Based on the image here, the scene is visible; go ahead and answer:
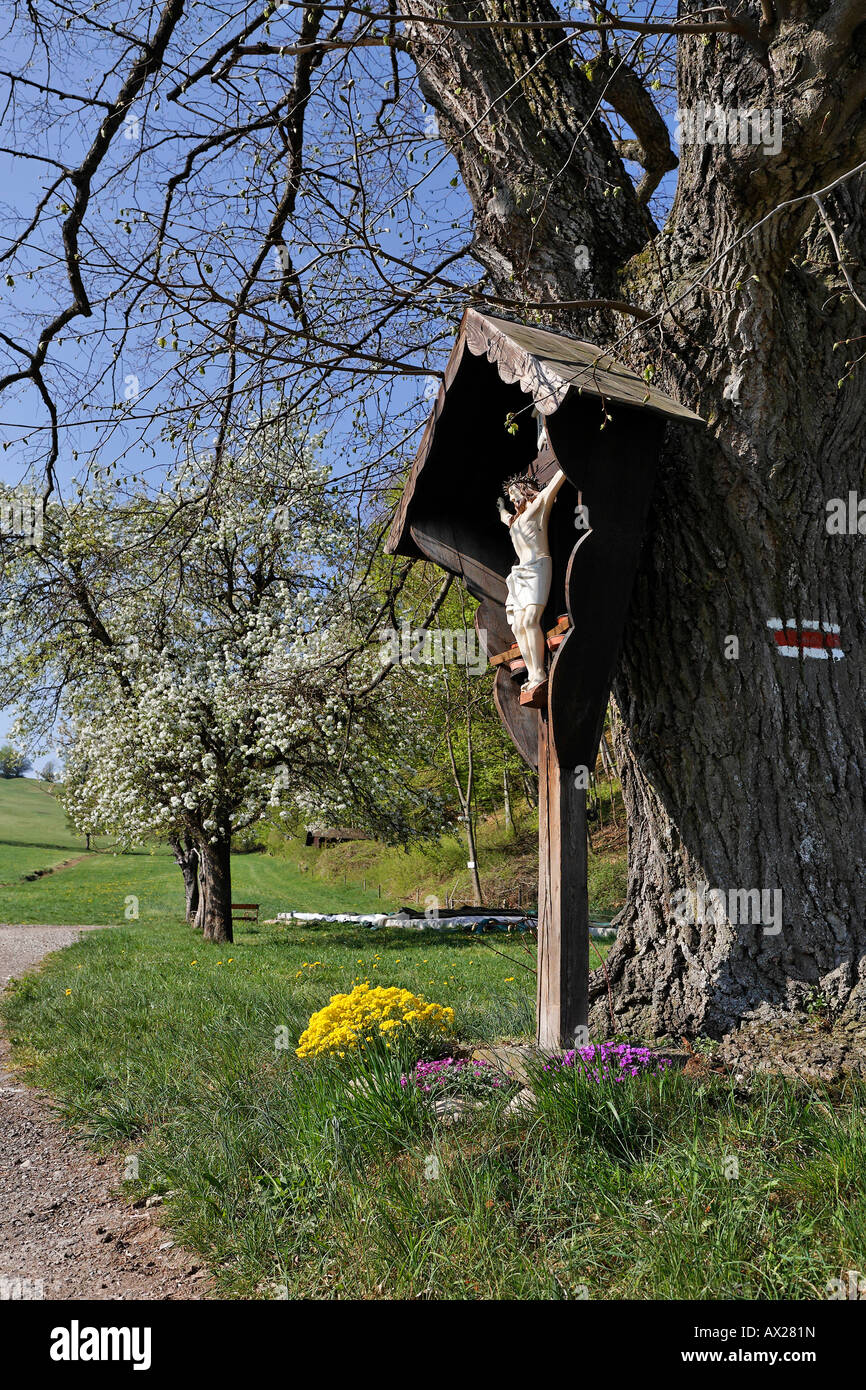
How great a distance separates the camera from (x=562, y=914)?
3.95 m

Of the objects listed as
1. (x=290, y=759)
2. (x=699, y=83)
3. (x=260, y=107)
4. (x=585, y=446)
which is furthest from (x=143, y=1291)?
(x=290, y=759)

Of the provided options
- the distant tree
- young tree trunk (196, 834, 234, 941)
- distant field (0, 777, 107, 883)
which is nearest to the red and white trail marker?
young tree trunk (196, 834, 234, 941)

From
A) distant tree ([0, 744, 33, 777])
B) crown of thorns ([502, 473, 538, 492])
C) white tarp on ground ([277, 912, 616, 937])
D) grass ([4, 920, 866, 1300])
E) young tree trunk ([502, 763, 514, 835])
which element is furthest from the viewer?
young tree trunk ([502, 763, 514, 835])

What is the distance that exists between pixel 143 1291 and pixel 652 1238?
1.86 meters

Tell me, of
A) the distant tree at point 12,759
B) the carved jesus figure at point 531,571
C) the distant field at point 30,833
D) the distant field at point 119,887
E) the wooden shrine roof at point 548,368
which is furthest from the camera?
the distant field at point 30,833

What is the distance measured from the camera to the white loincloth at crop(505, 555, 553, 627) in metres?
4.22

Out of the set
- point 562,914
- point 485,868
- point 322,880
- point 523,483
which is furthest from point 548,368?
point 322,880

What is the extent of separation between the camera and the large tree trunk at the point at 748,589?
3904 mm

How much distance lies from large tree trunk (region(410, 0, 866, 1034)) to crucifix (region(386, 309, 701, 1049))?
0.45 metres

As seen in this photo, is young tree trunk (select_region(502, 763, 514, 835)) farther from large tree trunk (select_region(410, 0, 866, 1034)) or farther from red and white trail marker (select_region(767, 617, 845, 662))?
red and white trail marker (select_region(767, 617, 845, 662))

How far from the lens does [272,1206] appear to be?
3.48 metres

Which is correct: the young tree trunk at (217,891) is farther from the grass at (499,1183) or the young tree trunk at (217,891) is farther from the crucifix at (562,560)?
the crucifix at (562,560)

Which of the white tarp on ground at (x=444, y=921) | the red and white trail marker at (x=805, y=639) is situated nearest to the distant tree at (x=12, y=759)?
the white tarp on ground at (x=444, y=921)

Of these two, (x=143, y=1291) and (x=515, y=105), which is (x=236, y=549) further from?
(x=143, y=1291)
